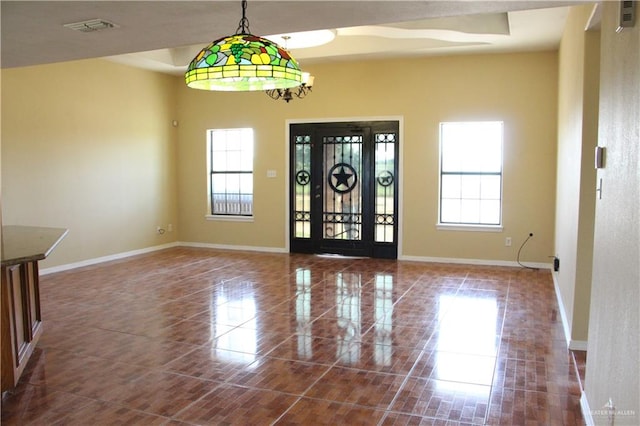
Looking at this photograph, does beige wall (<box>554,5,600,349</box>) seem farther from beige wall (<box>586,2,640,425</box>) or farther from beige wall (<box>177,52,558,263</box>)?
beige wall (<box>177,52,558,263</box>)

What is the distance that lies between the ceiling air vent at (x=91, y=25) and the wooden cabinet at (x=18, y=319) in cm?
181

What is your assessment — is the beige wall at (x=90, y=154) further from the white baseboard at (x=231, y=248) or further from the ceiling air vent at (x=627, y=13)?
the ceiling air vent at (x=627, y=13)

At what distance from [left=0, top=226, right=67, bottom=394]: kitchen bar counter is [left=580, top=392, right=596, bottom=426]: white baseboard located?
3.18 metres

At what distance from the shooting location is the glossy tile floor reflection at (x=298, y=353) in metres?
2.91

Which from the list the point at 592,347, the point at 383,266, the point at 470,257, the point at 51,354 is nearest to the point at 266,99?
the point at 383,266

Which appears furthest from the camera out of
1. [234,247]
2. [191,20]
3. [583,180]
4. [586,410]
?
[234,247]

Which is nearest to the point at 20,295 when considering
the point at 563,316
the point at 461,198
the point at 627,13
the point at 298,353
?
the point at 298,353

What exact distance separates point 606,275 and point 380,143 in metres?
5.52

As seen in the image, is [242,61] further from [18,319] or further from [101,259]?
[101,259]

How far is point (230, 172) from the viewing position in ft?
29.0

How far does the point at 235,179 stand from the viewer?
8.80 m

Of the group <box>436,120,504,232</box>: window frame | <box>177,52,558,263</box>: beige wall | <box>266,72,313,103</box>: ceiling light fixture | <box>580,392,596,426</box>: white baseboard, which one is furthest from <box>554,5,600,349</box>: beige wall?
<box>436,120,504,232</box>: window frame

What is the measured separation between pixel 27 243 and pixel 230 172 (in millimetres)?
5480

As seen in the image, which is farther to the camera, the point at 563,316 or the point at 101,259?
the point at 101,259
